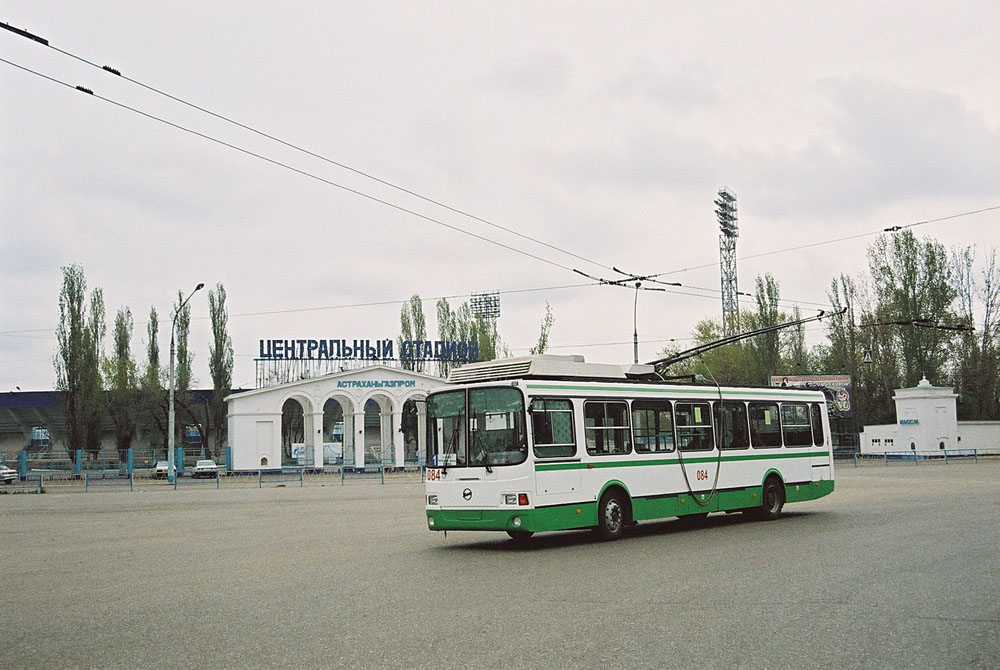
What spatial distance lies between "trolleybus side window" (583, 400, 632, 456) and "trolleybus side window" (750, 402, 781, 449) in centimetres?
438

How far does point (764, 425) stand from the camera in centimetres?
2169

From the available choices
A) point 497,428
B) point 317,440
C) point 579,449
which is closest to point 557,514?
point 579,449

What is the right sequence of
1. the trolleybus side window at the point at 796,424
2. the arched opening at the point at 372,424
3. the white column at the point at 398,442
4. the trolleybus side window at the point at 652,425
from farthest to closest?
the arched opening at the point at 372,424 → the white column at the point at 398,442 → the trolleybus side window at the point at 796,424 → the trolleybus side window at the point at 652,425

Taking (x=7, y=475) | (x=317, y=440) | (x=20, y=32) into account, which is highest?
(x=20, y=32)

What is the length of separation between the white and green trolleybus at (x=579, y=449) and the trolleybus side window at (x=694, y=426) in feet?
0.08

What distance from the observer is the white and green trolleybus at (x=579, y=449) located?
16.3m

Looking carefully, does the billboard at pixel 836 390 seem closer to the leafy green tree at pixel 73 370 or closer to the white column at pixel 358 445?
the white column at pixel 358 445

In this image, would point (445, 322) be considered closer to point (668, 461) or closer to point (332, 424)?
point (332, 424)

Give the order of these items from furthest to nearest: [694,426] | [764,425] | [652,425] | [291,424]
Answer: [291,424], [764,425], [694,426], [652,425]

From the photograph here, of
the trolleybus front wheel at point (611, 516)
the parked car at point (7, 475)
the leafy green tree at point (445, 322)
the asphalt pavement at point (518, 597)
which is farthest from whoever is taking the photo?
the leafy green tree at point (445, 322)

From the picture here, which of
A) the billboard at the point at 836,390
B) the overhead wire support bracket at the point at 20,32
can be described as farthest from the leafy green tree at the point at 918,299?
the overhead wire support bracket at the point at 20,32

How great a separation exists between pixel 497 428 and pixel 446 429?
40.8 inches

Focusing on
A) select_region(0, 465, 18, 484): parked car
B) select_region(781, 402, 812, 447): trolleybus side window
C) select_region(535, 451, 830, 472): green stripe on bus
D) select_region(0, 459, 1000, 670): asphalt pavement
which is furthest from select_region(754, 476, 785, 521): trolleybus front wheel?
select_region(0, 465, 18, 484): parked car

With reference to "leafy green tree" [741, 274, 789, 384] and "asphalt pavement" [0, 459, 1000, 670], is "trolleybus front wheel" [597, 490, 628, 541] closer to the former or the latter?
"asphalt pavement" [0, 459, 1000, 670]
